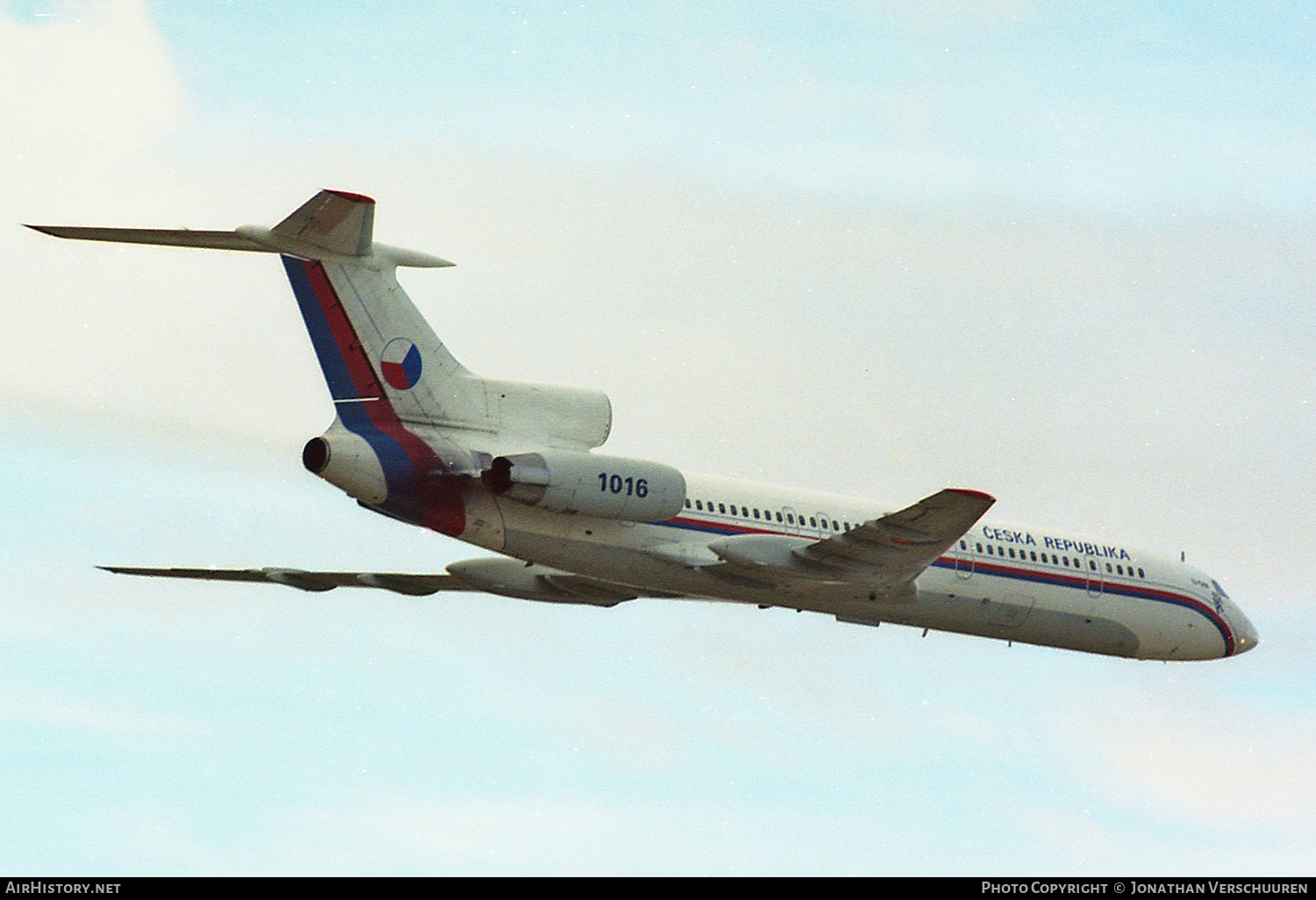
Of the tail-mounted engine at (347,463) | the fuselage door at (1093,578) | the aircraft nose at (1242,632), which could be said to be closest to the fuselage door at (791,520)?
the fuselage door at (1093,578)

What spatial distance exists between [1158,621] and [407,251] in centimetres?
1827

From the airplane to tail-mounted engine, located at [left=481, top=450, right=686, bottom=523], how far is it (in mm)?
32

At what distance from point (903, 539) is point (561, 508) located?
242 inches

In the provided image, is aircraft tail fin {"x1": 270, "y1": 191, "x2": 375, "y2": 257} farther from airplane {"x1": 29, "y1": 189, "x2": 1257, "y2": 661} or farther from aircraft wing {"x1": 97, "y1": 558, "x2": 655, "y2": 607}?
aircraft wing {"x1": 97, "y1": 558, "x2": 655, "y2": 607}

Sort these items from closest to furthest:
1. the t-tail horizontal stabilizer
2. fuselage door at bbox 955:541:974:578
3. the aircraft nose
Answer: the t-tail horizontal stabilizer → fuselage door at bbox 955:541:974:578 → the aircraft nose

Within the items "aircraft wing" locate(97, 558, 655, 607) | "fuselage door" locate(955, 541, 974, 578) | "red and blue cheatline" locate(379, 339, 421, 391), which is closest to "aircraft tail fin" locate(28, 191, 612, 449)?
"red and blue cheatline" locate(379, 339, 421, 391)

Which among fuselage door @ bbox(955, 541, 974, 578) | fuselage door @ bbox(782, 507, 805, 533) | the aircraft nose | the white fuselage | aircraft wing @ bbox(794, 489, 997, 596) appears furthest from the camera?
the aircraft nose

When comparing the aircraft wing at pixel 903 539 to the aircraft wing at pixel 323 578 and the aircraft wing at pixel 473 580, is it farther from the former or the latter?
the aircraft wing at pixel 323 578

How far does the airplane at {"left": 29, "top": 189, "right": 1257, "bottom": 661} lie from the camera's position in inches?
1147

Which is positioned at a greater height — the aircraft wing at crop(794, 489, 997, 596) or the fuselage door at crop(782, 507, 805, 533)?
the fuselage door at crop(782, 507, 805, 533)

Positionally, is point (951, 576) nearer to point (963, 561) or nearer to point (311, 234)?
point (963, 561)

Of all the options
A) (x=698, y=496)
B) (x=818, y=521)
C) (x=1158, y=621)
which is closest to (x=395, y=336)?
(x=698, y=496)

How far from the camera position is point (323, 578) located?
34781 millimetres
